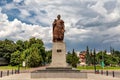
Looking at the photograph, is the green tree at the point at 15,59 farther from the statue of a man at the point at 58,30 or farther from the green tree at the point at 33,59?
the statue of a man at the point at 58,30

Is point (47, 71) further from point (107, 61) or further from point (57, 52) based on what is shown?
point (107, 61)

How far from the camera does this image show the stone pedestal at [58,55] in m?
34.5

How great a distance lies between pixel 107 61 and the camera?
131 metres

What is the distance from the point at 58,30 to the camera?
36125mm

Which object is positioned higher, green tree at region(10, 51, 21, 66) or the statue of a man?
the statue of a man

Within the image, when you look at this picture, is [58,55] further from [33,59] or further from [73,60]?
[73,60]

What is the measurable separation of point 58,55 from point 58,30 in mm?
3827

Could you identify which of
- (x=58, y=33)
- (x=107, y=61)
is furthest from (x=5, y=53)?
(x=58, y=33)

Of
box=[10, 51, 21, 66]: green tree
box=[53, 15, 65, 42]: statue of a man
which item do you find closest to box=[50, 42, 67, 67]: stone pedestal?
box=[53, 15, 65, 42]: statue of a man

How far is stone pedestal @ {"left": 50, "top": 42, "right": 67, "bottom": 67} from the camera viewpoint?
113 feet

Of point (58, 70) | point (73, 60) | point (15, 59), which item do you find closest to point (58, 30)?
point (58, 70)

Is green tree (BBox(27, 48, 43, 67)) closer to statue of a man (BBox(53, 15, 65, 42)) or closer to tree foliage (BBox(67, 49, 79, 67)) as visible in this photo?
tree foliage (BBox(67, 49, 79, 67))

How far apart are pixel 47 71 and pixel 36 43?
224 ft

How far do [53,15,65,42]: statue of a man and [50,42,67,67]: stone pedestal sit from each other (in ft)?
2.80
